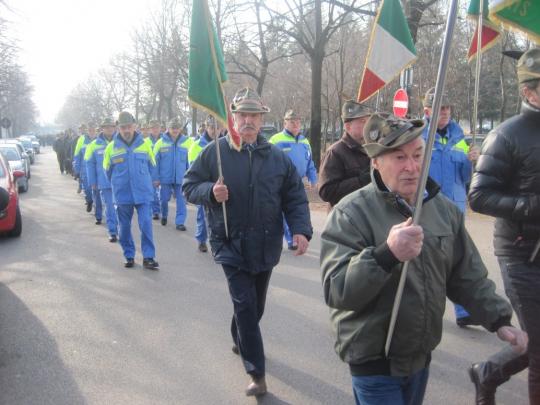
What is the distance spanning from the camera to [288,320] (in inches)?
217

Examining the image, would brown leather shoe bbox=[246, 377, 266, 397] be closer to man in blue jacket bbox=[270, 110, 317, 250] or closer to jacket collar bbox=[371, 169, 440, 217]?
jacket collar bbox=[371, 169, 440, 217]

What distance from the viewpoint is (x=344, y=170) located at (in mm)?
4812

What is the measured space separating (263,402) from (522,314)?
5.99ft

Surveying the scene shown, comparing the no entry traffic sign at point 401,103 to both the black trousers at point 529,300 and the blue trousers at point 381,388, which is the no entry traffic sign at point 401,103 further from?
the blue trousers at point 381,388

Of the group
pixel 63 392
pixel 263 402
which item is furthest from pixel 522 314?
pixel 63 392

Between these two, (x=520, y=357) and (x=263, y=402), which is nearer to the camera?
(x=520, y=357)

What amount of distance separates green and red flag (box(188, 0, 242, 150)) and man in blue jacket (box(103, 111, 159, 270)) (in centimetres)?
331

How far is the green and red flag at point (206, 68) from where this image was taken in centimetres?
420

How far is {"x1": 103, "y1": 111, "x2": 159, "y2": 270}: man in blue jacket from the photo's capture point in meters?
7.55

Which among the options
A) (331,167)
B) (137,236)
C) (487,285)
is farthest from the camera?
(137,236)

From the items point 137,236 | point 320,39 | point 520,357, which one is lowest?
point 137,236

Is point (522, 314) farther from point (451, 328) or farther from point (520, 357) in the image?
point (451, 328)

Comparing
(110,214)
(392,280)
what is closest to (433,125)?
(392,280)

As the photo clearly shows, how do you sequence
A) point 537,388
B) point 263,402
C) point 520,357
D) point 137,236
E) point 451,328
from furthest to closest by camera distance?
point 137,236, point 451,328, point 263,402, point 520,357, point 537,388
